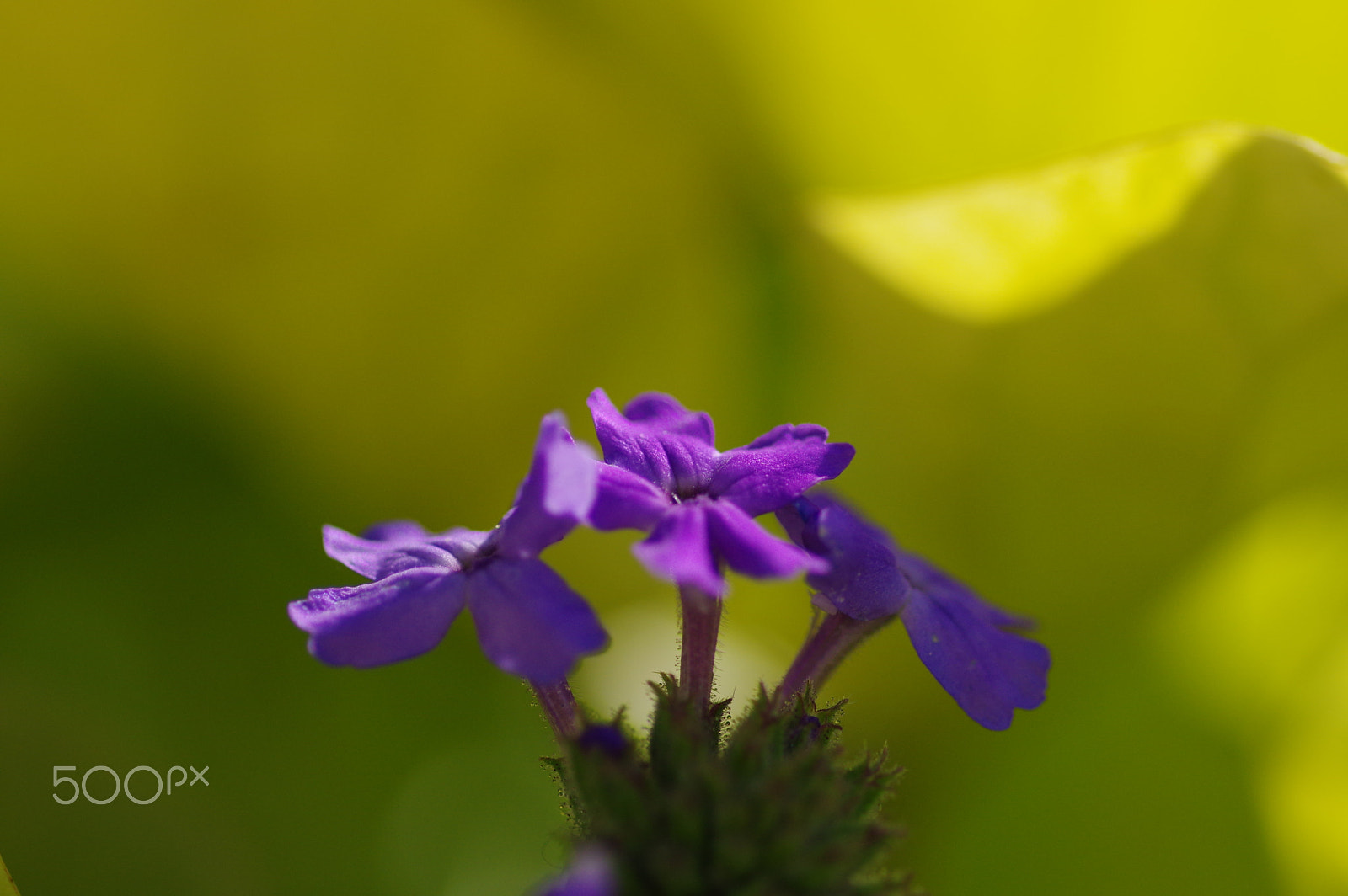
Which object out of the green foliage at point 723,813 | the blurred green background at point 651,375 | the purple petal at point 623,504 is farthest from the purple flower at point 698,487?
the blurred green background at point 651,375

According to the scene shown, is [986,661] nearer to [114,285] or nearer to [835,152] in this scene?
[835,152]

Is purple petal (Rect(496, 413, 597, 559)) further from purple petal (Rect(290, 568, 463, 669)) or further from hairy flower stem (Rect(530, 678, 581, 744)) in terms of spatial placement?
hairy flower stem (Rect(530, 678, 581, 744))

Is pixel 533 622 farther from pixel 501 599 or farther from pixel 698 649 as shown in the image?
pixel 698 649

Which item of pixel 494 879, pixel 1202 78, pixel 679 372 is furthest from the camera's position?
pixel 679 372

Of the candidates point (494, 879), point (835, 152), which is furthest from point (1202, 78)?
point (494, 879)

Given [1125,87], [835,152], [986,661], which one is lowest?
[986,661]

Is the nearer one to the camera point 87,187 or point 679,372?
point 87,187

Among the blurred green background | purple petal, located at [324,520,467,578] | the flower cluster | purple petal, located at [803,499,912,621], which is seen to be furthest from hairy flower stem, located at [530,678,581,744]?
the blurred green background
